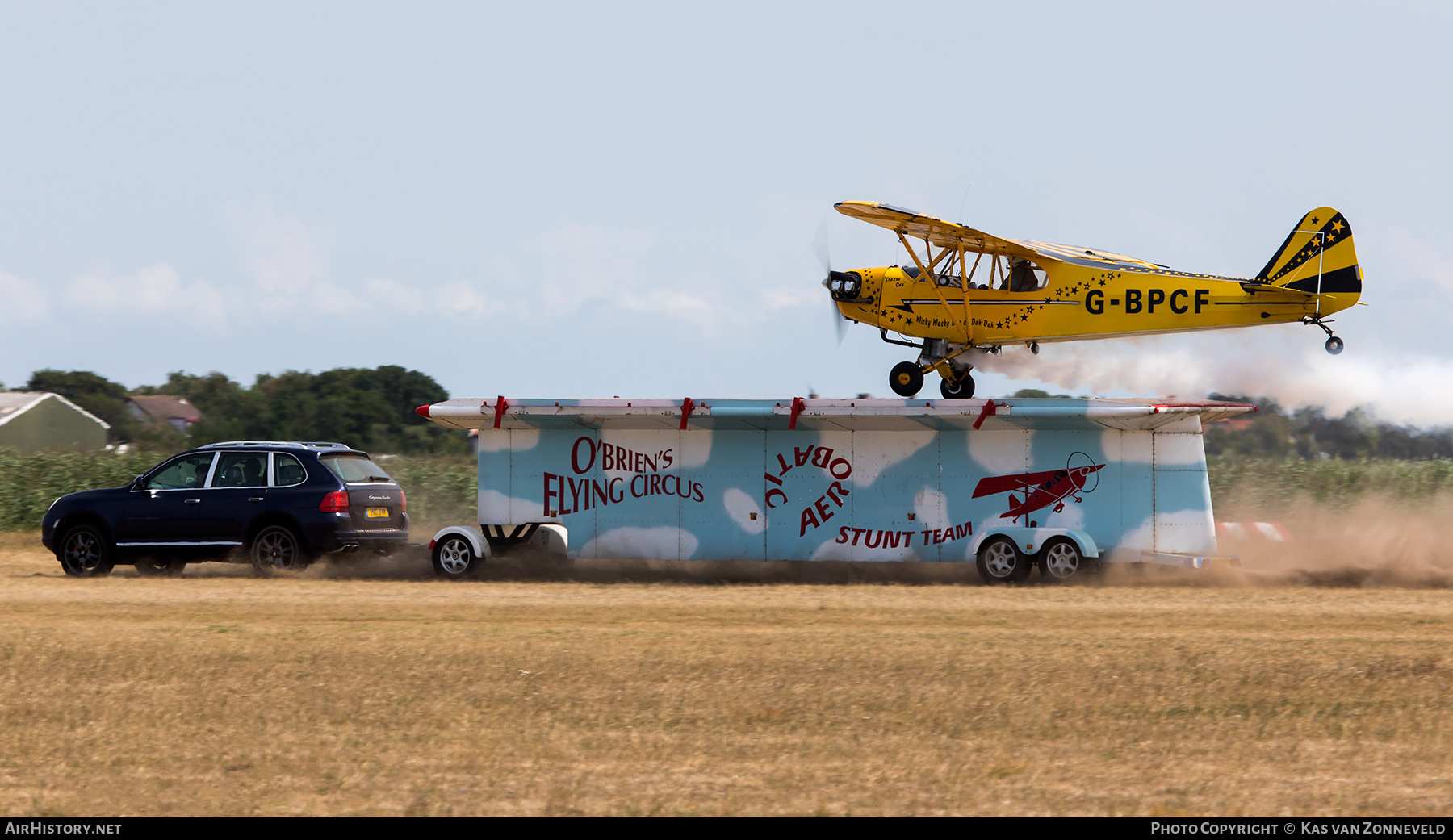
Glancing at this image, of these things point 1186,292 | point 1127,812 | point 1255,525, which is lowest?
point 1127,812

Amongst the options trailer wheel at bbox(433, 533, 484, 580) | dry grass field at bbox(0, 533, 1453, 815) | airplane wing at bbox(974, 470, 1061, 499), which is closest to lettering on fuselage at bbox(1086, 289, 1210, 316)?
airplane wing at bbox(974, 470, 1061, 499)

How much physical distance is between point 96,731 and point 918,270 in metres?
12.4

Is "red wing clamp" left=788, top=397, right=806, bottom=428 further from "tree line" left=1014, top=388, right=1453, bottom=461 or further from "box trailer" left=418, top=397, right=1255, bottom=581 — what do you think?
"tree line" left=1014, top=388, right=1453, bottom=461

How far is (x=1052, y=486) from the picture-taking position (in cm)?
1552

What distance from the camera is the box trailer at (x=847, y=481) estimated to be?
1524cm

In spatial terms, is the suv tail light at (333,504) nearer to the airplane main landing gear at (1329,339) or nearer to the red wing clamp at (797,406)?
the red wing clamp at (797,406)

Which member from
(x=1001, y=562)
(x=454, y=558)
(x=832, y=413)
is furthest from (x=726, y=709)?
(x=454, y=558)

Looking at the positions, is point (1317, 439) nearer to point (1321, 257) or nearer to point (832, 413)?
point (1321, 257)

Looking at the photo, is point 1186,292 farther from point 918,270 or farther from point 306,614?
point 306,614

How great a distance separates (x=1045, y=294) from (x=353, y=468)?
9442 millimetres

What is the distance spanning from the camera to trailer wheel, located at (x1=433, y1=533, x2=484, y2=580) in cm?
1611

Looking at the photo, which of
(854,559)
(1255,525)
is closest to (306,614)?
→ (854,559)
